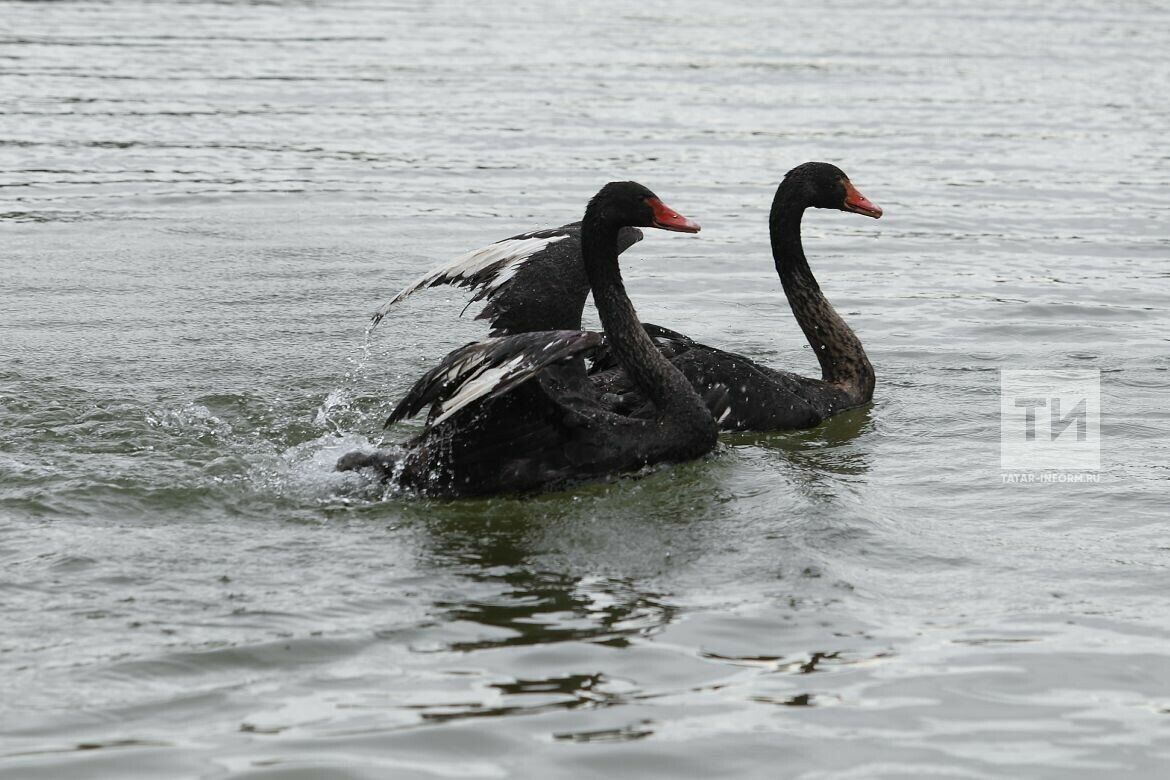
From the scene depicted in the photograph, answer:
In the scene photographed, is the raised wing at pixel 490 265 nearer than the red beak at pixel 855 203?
Yes

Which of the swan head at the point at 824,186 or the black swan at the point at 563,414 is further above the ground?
the swan head at the point at 824,186

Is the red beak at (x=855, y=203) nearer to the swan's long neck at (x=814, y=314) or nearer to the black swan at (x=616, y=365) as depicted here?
the swan's long neck at (x=814, y=314)

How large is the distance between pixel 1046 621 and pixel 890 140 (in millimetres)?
10286

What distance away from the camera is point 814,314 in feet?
28.2

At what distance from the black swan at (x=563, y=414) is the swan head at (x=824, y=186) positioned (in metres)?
1.65

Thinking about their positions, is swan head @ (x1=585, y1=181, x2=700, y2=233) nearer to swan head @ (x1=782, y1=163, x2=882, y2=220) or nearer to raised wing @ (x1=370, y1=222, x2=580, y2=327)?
raised wing @ (x1=370, y1=222, x2=580, y2=327)

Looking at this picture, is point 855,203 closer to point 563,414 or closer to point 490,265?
point 490,265

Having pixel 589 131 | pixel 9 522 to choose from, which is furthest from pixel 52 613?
pixel 589 131

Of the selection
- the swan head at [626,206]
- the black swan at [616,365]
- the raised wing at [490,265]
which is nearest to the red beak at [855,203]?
the black swan at [616,365]

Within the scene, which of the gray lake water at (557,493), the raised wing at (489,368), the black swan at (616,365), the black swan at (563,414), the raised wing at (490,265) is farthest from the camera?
the black swan at (616,365)

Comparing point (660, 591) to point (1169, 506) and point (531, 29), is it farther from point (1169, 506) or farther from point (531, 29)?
point (531, 29)

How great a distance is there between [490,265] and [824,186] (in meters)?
2.07

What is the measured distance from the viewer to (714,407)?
306 inches

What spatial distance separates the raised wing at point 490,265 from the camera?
7.51 metres
